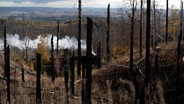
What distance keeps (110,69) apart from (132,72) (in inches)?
101

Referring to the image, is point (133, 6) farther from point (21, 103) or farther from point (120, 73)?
point (21, 103)

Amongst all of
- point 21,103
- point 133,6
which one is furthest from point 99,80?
point 21,103

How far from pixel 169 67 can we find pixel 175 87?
313 cm

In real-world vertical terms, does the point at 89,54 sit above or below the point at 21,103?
above

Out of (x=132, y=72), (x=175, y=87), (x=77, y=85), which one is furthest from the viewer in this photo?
(x=132, y=72)

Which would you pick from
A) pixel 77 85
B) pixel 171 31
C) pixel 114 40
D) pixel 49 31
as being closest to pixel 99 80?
pixel 77 85

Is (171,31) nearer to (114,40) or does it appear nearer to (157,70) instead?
(114,40)

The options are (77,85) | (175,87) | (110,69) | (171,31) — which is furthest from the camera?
(171,31)

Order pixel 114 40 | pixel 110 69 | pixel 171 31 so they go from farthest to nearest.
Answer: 1. pixel 114 40
2. pixel 171 31
3. pixel 110 69

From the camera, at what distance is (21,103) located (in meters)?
9.66

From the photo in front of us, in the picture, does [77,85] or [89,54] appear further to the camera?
[77,85]

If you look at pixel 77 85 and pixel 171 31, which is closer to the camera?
pixel 77 85

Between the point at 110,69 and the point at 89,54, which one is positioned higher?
the point at 89,54

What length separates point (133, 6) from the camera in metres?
31.4
